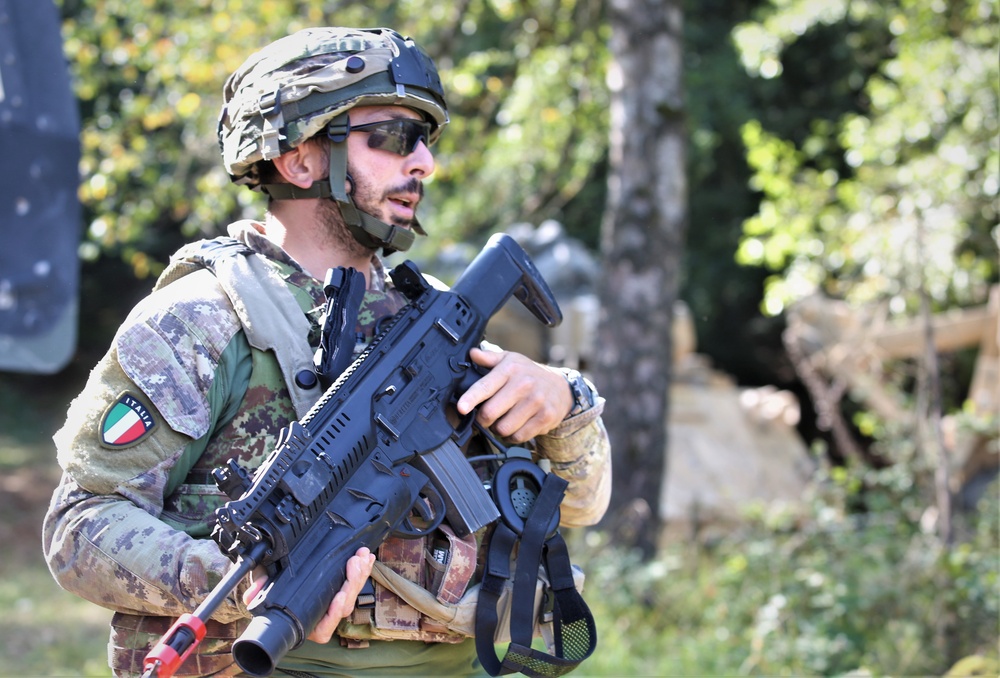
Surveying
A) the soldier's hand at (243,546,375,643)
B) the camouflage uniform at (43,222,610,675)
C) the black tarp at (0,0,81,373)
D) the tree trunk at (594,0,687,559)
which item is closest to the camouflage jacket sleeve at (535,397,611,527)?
the camouflage uniform at (43,222,610,675)

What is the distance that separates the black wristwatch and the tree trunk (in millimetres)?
3736

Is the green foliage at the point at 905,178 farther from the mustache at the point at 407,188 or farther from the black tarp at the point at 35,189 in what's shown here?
the black tarp at the point at 35,189

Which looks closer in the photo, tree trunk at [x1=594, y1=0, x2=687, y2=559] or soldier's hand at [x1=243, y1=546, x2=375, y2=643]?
soldier's hand at [x1=243, y1=546, x2=375, y2=643]

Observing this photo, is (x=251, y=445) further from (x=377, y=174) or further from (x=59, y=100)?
(x=59, y=100)

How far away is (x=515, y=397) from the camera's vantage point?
88.3 inches

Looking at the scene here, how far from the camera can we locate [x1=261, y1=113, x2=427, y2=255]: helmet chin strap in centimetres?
232

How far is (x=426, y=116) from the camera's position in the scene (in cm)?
249

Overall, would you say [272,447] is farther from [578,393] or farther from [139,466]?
[578,393]

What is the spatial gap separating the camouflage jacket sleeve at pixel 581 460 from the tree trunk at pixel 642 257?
143 inches

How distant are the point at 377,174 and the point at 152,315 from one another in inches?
23.1

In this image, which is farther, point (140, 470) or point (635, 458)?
point (635, 458)

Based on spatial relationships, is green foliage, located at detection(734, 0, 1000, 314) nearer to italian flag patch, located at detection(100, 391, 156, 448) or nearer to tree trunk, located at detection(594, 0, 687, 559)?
tree trunk, located at detection(594, 0, 687, 559)

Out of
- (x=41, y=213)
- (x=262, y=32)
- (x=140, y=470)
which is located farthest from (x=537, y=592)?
(x=262, y=32)

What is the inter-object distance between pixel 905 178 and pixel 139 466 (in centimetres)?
587
